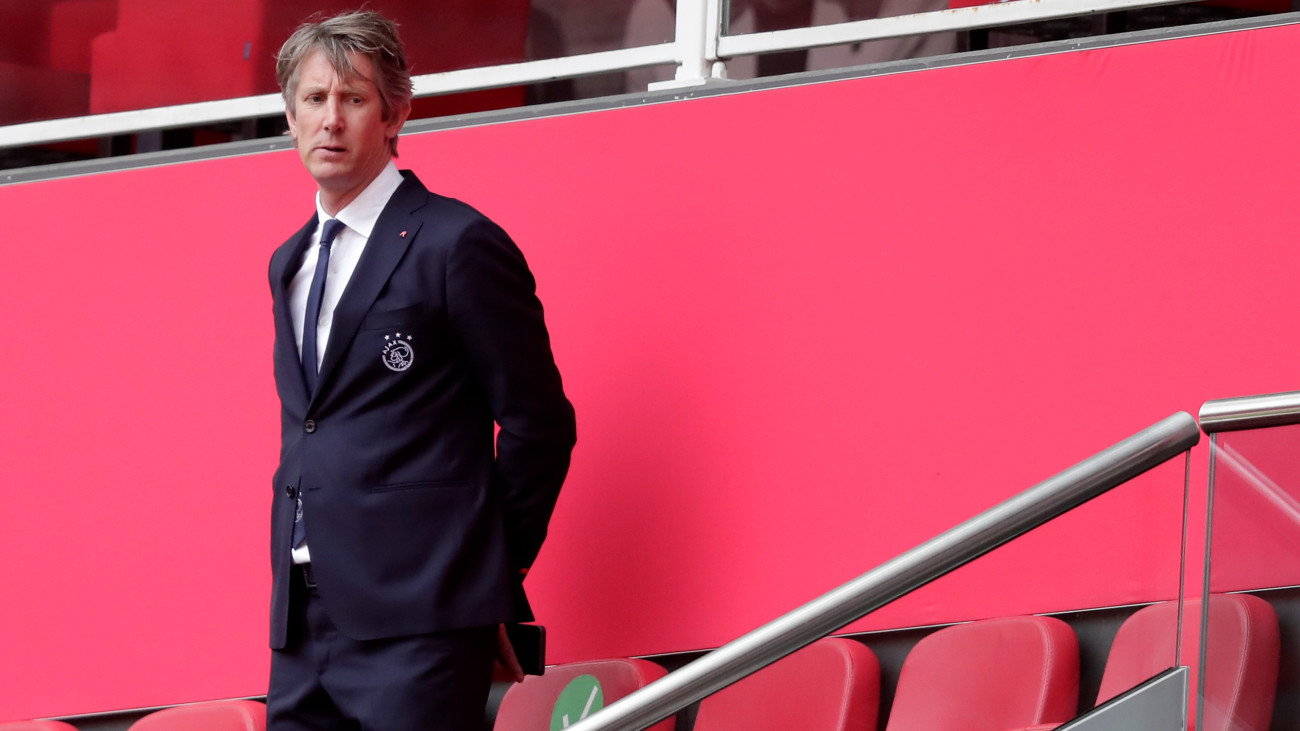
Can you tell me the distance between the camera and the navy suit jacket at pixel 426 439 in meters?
2.01

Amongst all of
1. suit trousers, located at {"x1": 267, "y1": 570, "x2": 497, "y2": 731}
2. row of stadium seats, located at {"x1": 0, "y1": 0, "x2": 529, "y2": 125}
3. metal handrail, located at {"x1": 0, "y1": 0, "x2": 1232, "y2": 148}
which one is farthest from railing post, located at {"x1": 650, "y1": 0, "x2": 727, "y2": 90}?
suit trousers, located at {"x1": 267, "y1": 570, "x2": 497, "y2": 731}

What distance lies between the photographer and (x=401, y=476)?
2.05 m

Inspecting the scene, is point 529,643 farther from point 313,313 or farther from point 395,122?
point 395,122

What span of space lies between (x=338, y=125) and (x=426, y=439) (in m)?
0.48

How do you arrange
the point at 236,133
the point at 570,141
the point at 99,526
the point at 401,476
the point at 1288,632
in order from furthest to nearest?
1. the point at 236,133
2. the point at 99,526
3. the point at 570,141
4. the point at 401,476
5. the point at 1288,632

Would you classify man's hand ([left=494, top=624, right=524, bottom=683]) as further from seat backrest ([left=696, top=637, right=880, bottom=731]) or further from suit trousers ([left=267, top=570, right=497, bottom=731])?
seat backrest ([left=696, top=637, right=880, bottom=731])

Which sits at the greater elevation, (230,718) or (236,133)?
(236,133)

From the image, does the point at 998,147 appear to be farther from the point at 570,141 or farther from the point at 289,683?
the point at 289,683

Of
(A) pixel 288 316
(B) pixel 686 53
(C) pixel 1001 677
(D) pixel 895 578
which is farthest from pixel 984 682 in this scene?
(B) pixel 686 53

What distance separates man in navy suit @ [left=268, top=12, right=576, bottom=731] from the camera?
2.00 m

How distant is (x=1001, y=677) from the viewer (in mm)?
1675

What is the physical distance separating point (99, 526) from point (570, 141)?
1233 millimetres

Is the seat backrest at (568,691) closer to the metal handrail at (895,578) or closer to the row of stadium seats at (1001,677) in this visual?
the row of stadium seats at (1001,677)

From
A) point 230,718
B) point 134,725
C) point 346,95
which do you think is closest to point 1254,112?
point 346,95
